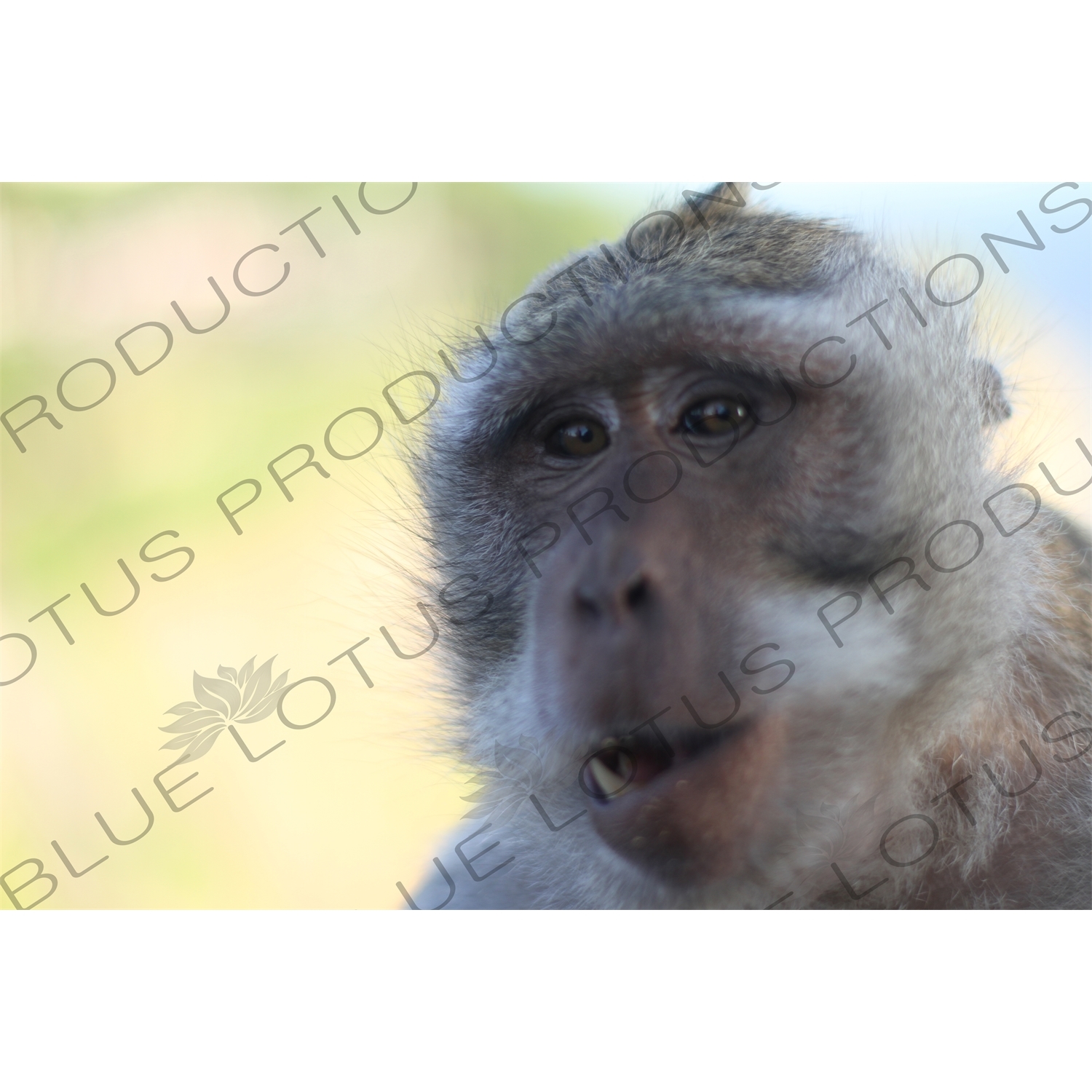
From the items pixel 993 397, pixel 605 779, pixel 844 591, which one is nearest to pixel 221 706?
pixel 605 779

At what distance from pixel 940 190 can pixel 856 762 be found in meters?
1.10

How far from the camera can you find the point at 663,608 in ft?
5.25

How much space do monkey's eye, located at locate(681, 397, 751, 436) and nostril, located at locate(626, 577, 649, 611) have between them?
1.03 feet

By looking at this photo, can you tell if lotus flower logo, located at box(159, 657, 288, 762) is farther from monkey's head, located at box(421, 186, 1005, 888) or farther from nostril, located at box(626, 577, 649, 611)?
nostril, located at box(626, 577, 649, 611)

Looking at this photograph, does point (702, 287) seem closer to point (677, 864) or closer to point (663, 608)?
point (663, 608)

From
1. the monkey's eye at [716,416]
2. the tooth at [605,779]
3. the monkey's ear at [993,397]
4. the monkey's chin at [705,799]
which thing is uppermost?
the monkey's eye at [716,416]

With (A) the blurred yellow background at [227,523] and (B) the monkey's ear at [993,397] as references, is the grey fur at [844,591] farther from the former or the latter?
(A) the blurred yellow background at [227,523]

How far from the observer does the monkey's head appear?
1628 mm

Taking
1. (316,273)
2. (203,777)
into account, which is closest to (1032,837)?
(203,777)

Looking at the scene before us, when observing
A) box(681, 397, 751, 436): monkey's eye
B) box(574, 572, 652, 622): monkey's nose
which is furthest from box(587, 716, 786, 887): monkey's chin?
box(681, 397, 751, 436): monkey's eye

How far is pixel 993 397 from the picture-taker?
189 centimetres

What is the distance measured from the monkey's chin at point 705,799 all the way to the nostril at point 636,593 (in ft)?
0.70

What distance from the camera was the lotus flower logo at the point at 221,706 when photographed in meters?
2.15

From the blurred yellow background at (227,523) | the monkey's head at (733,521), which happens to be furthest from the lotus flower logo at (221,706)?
the monkey's head at (733,521)
